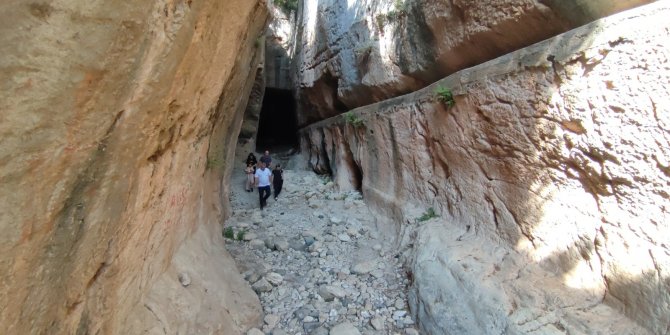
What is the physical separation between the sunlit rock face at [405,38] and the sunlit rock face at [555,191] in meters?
0.26

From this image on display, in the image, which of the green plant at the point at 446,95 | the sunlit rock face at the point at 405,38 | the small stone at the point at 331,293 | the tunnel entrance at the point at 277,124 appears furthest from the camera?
the tunnel entrance at the point at 277,124

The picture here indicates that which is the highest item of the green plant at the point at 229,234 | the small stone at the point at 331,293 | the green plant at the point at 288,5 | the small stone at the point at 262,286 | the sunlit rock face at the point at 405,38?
the green plant at the point at 288,5

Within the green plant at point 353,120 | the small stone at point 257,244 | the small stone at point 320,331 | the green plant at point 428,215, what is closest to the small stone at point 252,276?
A: the small stone at point 257,244

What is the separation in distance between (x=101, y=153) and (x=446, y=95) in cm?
413

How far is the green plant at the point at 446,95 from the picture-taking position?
4734 millimetres

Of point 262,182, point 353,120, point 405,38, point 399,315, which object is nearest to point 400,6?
point 405,38

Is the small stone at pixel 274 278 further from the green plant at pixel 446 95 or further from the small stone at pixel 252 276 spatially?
the green plant at pixel 446 95

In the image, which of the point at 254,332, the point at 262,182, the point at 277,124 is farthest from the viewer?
the point at 277,124

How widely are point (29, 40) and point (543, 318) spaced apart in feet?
12.7

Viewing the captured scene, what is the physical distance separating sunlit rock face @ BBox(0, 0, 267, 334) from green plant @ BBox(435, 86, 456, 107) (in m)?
2.82

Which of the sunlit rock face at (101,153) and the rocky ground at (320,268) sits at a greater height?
the sunlit rock face at (101,153)

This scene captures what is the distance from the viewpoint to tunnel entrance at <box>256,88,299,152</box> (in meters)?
17.2

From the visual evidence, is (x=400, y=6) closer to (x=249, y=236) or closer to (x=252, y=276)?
(x=249, y=236)

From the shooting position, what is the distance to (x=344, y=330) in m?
3.97
